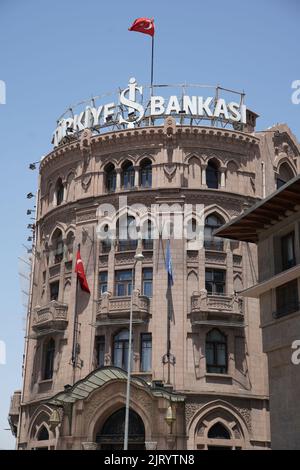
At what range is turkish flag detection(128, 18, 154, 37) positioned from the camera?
53.6 m

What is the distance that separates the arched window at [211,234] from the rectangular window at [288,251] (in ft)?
47.0

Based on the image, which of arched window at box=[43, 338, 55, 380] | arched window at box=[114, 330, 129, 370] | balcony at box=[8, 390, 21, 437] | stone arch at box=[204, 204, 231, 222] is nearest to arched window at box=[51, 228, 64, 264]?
arched window at box=[43, 338, 55, 380]

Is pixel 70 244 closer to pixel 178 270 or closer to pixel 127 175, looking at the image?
pixel 127 175

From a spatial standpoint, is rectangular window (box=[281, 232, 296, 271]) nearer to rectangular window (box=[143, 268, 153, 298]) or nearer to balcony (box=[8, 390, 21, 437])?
rectangular window (box=[143, 268, 153, 298])

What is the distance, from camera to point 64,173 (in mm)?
54094

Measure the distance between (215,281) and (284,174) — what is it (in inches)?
492

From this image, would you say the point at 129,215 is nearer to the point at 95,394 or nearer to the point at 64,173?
the point at 64,173

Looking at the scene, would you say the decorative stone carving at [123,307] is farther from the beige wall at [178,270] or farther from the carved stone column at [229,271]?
the carved stone column at [229,271]

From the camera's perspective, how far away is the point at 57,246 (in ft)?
174

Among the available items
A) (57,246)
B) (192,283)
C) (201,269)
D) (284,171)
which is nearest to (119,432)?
(192,283)

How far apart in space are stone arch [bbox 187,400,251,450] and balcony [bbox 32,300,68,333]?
458 inches

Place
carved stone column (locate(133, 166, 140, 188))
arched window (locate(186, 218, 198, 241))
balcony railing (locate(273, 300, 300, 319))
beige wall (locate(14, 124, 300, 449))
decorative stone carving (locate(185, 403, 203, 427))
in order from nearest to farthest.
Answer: balcony railing (locate(273, 300, 300, 319)) < decorative stone carving (locate(185, 403, 203, 427)) < beige wall (locate(14, 124, 300, 449)) < arched window (locate(186, 218, 198, 241)) < carved stone column (locate(133, 166, 140, 188))
